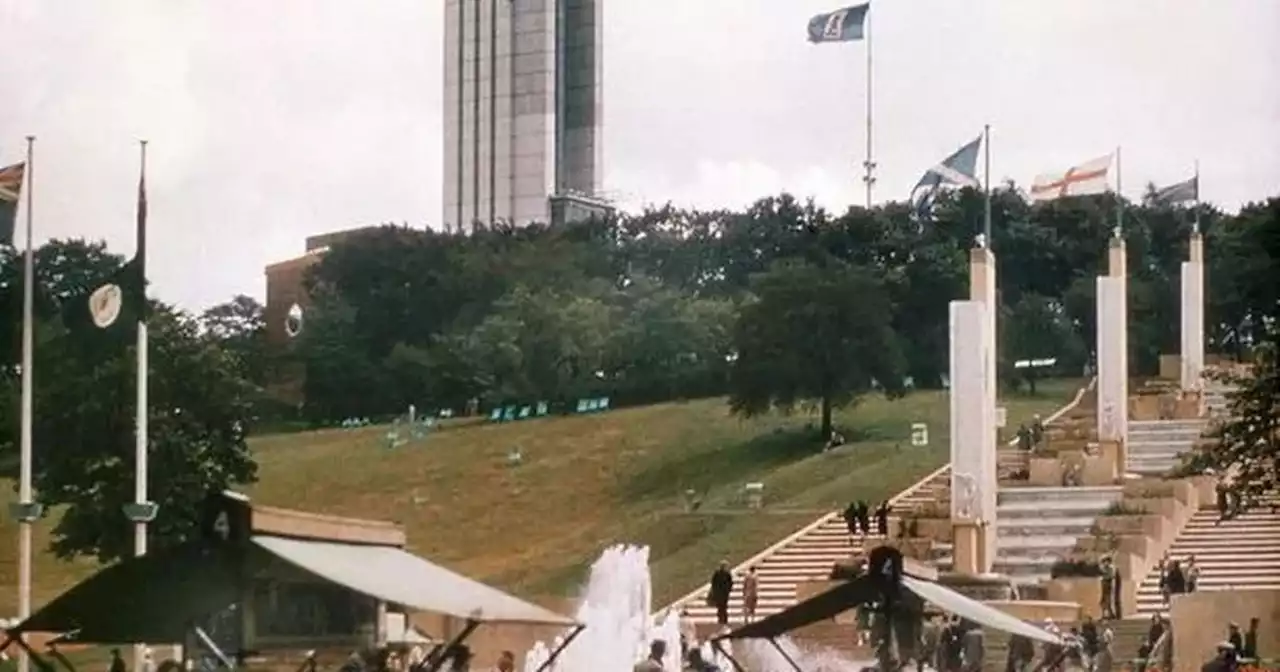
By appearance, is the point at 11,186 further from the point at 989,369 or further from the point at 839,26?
the point at 989,369

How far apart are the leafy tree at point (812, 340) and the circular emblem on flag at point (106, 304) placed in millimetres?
2582

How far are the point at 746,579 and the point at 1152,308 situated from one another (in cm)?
339

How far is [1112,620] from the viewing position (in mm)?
10648

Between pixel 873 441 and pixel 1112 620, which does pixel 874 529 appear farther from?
pixel 1112 620

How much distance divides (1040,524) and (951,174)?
8.08 feet

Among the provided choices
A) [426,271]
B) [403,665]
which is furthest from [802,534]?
[403,665]

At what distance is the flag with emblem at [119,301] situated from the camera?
962 cm

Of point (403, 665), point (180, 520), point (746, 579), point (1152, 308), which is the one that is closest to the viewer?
point (403, 665)

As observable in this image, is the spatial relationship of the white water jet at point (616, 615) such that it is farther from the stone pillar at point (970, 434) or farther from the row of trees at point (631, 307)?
the stone pillar at point (970, 434)

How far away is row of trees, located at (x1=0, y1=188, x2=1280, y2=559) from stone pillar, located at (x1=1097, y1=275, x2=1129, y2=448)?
1170 millimetres

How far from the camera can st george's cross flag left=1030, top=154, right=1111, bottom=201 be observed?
10.5 m

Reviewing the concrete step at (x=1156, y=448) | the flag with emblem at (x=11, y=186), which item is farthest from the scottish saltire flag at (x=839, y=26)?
the concrete step at (x=1156, y=448)

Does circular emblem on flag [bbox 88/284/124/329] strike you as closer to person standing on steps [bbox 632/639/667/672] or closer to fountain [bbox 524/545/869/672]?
fountain [bbox 524/545/869/672]

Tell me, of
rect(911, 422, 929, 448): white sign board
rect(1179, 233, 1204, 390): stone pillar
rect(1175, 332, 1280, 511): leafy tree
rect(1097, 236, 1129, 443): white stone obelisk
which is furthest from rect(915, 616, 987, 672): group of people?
rect(1097, 236, 1129, 443): white stone obelisk
